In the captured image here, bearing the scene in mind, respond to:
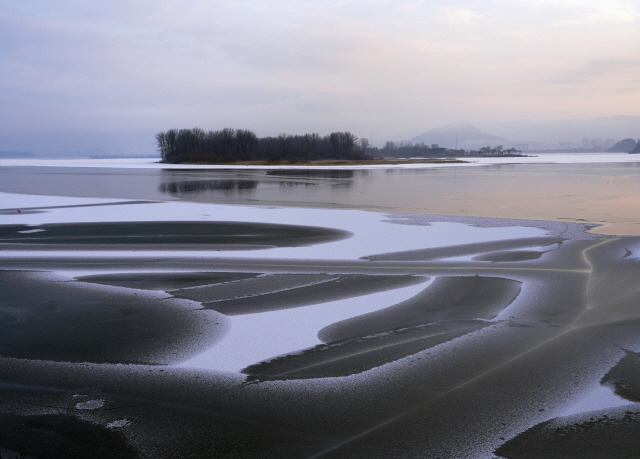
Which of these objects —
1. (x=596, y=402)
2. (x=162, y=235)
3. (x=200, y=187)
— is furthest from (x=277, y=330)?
(x=200, y=187)

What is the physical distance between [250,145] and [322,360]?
122 metres

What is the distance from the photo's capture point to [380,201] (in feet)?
72.9

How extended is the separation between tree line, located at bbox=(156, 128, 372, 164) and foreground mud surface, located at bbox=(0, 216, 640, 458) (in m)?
108

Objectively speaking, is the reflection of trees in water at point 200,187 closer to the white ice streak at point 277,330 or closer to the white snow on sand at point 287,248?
the white snow on sand at point 287,248

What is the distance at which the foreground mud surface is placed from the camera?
3.95 m

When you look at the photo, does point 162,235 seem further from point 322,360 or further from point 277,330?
point 322,360

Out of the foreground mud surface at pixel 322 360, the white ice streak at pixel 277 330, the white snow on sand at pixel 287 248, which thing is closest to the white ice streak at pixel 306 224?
the white snow on sand at pixel 287 248

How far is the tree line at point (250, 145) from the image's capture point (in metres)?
120

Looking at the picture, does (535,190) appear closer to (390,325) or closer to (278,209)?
(278,209)

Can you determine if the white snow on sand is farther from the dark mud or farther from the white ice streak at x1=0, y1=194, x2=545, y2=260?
the dark mud

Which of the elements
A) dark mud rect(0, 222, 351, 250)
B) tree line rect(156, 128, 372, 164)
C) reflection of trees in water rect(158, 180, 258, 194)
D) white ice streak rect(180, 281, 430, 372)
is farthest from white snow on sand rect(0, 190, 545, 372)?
tree line rect(156, 128, 372, 164)

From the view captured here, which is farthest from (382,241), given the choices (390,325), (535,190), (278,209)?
(535,190)

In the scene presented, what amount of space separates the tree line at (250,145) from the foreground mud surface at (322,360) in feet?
354

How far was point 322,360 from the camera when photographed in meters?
5.39
